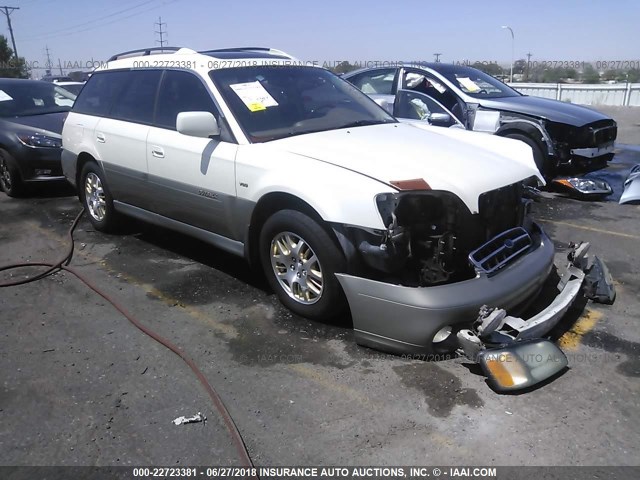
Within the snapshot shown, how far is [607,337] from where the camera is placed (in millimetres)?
3570

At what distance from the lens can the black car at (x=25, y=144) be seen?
24.8 ft

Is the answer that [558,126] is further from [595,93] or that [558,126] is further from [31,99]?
[595,93]

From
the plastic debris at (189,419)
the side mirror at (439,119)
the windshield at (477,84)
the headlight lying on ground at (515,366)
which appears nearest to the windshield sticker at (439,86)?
the windshield at (477,84)

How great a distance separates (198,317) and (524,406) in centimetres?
231

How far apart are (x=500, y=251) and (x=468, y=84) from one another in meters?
5.80

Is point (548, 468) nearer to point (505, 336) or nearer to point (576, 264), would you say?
point (505, 336)

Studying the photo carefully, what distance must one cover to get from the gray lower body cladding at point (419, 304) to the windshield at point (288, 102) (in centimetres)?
142

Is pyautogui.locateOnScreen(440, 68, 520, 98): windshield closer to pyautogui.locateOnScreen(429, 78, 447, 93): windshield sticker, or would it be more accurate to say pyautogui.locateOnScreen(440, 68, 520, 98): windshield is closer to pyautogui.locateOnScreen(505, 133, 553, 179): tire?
pyautogui.locateOnScreen(429, 78, 447, 93): windshield sticker

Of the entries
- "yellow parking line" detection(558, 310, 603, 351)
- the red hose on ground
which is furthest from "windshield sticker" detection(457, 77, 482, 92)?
the red hose on ground

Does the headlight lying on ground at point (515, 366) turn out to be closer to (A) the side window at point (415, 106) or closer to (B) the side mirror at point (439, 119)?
(B) the side mirror at point (439, 119)

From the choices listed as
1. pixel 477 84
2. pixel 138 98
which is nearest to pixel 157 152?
pixel 138 98

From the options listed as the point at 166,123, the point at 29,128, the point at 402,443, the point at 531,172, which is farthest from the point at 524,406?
the point at 29,128

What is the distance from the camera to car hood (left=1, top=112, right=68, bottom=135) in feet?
25.6

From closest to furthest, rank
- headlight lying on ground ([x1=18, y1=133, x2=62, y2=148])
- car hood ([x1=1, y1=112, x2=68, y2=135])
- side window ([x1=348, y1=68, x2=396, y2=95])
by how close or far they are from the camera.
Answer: headlight lying on ground ([x1=18, y1=133, x2=62, y2=148]), car hood ([x1=1, y1=112, x2=68, y2=135]), side window ([x1=348, y1=68, x2=396, y2=95])
